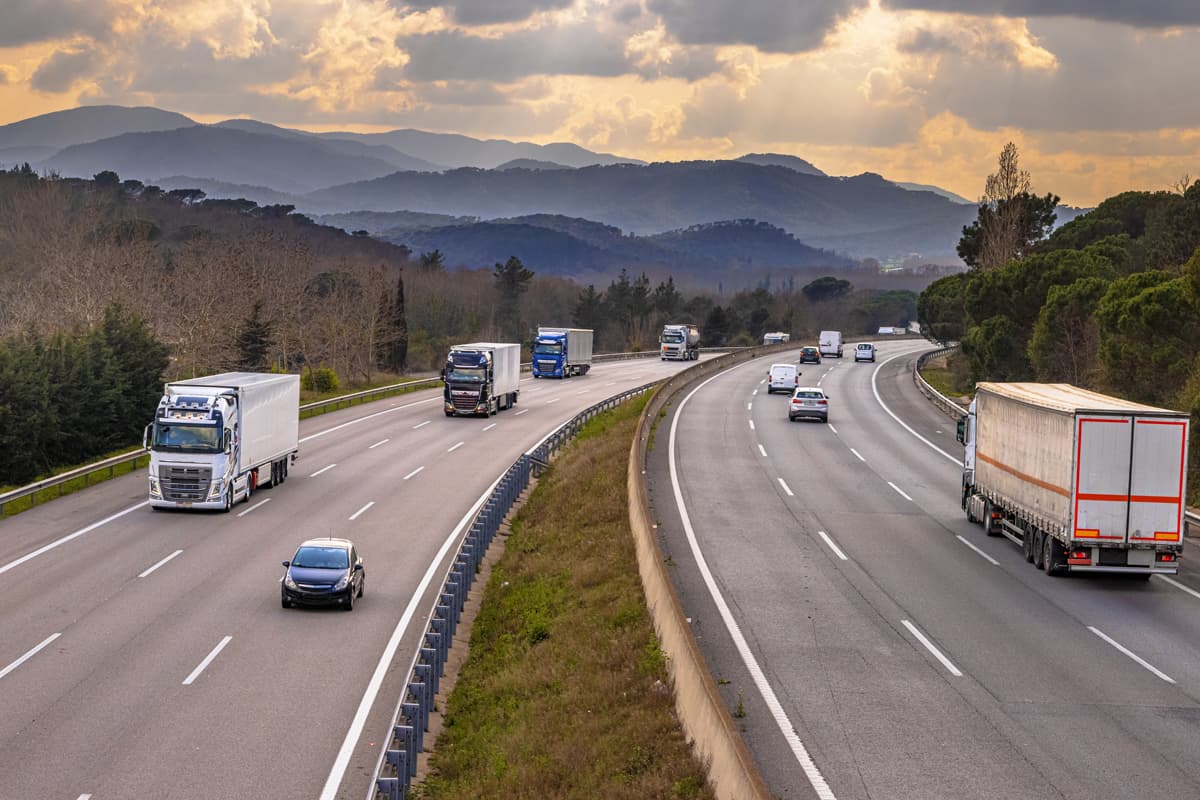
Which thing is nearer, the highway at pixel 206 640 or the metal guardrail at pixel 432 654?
the metal guardrail at pixel 432 654

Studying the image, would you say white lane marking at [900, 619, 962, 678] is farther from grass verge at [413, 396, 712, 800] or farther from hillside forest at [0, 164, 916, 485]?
hillside forest at [0, 164, 916, 485]

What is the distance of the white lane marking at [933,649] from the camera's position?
1836 cm

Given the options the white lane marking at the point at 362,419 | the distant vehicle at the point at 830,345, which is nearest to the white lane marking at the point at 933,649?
the white lane marking at the point at 362,419

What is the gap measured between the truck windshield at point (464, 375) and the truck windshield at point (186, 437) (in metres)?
24.8

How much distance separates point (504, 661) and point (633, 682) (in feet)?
16.5

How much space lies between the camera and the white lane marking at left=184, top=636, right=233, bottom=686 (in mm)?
19734

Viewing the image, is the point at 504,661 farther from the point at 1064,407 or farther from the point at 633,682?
the point at 1064,407

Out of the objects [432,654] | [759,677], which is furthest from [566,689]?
[759,677]

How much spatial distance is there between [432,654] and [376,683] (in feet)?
3.51

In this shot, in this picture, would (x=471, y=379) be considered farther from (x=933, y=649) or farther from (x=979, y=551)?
(x=933, y=649)

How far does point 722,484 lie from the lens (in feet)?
123

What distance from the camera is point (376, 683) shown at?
20.1 metres

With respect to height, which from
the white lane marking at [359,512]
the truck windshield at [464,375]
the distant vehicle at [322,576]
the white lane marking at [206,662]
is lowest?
the white lane marking at [206,662]

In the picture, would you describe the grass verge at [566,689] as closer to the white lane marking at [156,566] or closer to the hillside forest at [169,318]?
the white lane marking at [156,566]
